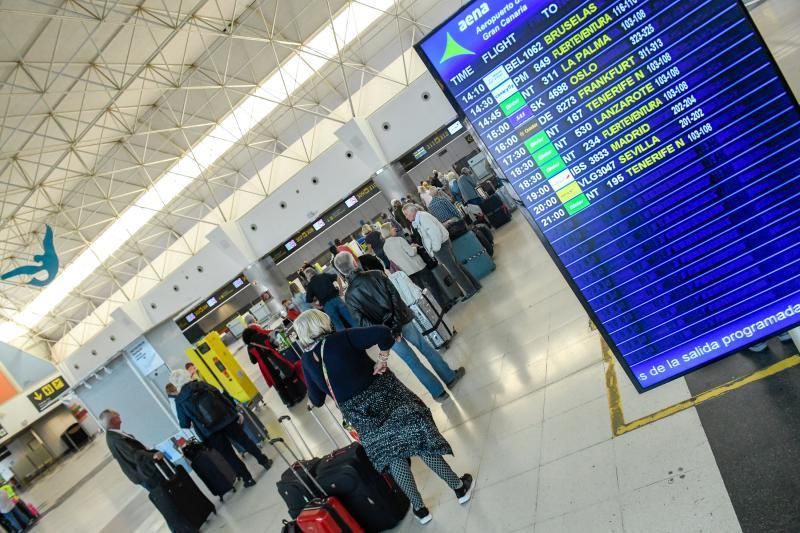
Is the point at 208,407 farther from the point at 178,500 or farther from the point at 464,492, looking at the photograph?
the point at 464,492

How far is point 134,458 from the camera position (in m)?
6.50

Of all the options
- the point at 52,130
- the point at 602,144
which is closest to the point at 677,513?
the point at 602,144

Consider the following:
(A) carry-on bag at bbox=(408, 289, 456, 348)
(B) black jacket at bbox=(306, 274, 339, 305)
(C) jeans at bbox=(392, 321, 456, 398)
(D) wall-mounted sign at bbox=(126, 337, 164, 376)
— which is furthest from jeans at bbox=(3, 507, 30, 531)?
(C) jeans at bbox=(392, 321, 456, 398)

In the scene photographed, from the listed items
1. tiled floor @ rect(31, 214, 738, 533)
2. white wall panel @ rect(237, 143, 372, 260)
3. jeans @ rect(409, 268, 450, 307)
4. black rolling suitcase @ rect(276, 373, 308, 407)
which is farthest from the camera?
white wall panel @ rect(237, 143, 372, 260)

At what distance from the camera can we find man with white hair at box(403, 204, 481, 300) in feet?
27.7

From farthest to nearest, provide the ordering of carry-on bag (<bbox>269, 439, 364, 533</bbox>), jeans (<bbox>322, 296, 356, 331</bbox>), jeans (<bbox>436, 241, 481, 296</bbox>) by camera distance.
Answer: jeans (<bbox>436, 241, 481, 296</bbox>), jeans (<bbox>322, 296, 356, 331</bbox>), carry-on bag (<bbox>269, 439, 364, 533</bbox>)

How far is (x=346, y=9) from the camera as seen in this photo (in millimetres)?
20797

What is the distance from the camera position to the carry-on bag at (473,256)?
977 cm

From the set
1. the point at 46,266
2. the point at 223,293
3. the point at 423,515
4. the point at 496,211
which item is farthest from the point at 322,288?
the point at 223,293

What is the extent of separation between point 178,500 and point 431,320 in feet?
12.2

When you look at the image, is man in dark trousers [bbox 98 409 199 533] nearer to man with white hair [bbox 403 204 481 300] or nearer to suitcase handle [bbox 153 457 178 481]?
suitcase handle [bbox 153 457 178 481]

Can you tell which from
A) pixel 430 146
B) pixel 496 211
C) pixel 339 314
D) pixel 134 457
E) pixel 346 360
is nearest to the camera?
pixel 346 360

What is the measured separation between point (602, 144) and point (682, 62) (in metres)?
0.49

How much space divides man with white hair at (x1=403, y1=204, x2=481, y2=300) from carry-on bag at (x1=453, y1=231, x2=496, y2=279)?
438mm
